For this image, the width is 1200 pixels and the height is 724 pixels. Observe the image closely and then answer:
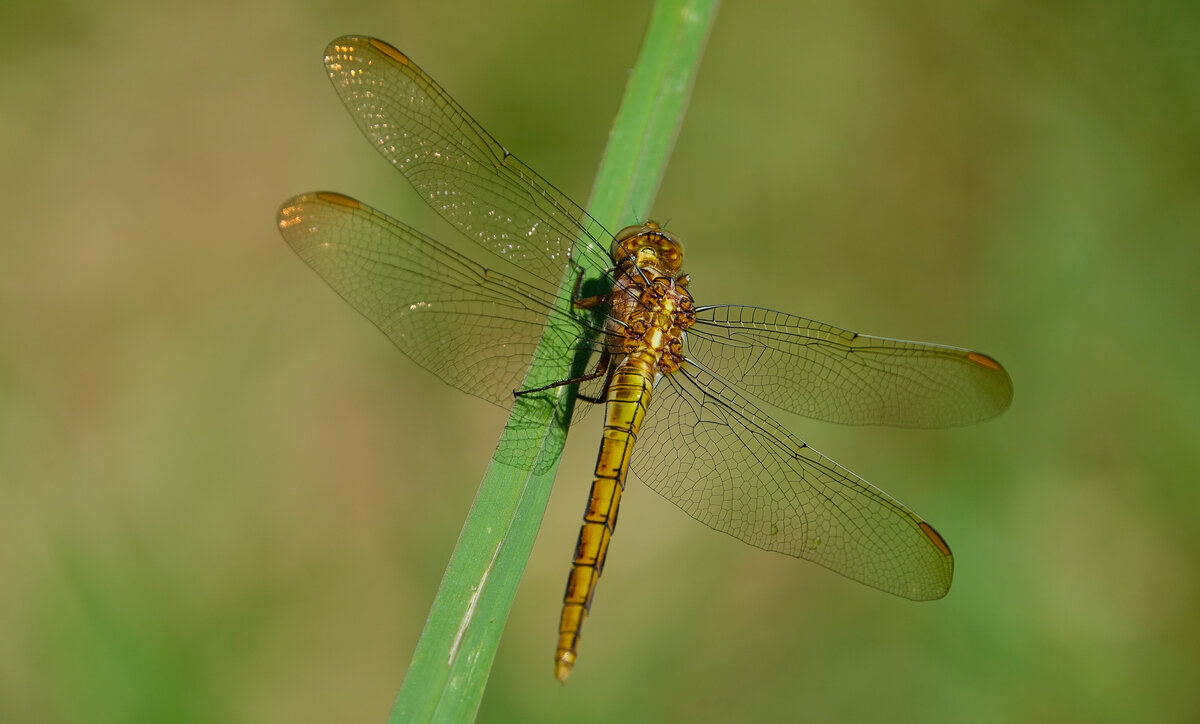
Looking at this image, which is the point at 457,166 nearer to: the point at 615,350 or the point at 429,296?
the point at 429,296

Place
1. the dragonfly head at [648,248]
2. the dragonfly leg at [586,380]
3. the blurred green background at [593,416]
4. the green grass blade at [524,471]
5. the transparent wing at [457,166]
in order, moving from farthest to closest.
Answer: the blurred green background at [593,416], the dragonfly head at [648,248], the transparent wing at [457,166], the dragonfly leg at [586,380], the green grass blade at [524,471]

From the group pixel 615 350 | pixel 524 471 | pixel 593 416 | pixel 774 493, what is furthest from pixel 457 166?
pixel 593 416

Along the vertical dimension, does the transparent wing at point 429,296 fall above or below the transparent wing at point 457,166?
below

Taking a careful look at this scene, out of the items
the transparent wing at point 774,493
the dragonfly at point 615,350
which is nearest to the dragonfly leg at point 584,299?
the dragonfly at point 615,350

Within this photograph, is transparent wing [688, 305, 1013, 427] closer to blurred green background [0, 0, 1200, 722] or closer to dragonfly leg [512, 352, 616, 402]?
dragonfly leg [512, 352, 616, 402]

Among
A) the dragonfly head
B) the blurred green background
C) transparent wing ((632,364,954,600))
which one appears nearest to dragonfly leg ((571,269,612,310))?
the dragonfly head

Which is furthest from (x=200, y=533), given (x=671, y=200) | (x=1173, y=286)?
(x=1173, y=286)

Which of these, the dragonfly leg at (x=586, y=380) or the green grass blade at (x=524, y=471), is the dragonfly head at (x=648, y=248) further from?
the dragonfly leg at (x=586, y=380)
